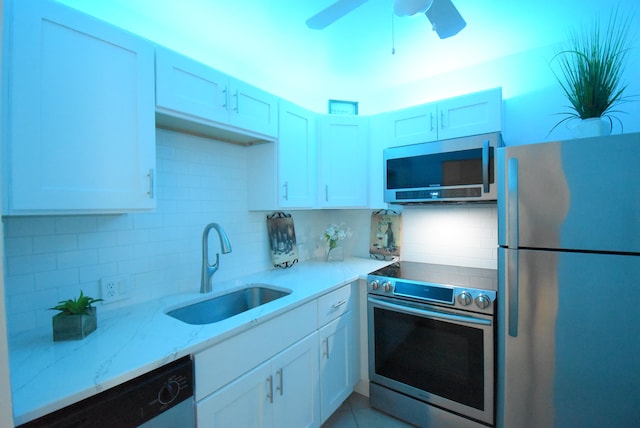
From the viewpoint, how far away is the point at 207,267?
1.63 meters

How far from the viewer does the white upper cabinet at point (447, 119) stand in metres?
1.81

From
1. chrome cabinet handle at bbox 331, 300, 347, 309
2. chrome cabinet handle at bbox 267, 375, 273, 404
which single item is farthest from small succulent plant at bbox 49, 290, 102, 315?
chrome cabinet handle at bbox 331, 300, 347, 309

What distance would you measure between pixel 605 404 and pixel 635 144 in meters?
1.14

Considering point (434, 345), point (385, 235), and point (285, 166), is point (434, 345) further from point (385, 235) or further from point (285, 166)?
point (285, 166)

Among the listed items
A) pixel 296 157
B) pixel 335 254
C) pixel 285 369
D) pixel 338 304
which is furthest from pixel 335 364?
pixel 296 157

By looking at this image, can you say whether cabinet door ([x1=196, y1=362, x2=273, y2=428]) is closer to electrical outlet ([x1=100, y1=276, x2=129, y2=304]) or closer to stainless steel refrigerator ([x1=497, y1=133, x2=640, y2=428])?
electrical outlet ([x1=100, y1=276, x2=129, y2=304])

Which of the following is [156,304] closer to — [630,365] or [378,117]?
[378,117]

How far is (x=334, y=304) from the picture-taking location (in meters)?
1.80

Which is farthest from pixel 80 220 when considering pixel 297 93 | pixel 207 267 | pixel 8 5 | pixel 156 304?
pixel 297 93

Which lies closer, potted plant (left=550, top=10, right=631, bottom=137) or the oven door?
potted plant (left=550, top=10, right=631, bottom=137)

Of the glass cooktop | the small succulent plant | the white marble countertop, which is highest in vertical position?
the small succulent plant

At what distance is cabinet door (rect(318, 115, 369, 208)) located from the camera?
2.27 metres

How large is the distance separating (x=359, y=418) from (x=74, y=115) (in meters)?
2.31

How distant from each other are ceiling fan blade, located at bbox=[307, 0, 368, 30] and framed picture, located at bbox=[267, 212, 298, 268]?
4.55 ft
